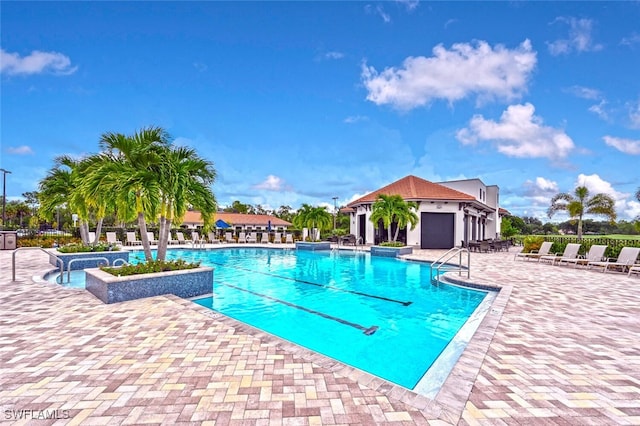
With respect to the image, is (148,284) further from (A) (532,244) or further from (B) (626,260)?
(A) (532,244)

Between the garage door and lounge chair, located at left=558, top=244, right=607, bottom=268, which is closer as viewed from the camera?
lounge chair, located at left=558, top=244, right=607, bottom=268

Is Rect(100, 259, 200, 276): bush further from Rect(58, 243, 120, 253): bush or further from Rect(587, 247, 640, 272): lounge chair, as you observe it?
Rect(587, 247, 640, 272): lounge chair

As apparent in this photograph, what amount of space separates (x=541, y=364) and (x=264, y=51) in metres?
18.9

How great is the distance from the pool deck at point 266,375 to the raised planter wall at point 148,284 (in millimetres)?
627

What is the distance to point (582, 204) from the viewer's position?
27828 millimetres

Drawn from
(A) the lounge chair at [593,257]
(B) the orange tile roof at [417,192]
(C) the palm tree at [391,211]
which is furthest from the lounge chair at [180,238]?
(A) the lounge chair at [593,257]

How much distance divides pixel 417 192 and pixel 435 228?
3040mm

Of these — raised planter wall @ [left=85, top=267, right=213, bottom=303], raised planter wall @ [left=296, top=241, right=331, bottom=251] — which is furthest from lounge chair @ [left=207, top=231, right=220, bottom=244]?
raised planter wall @ [left=85, top=267, right=213, bottom=303]

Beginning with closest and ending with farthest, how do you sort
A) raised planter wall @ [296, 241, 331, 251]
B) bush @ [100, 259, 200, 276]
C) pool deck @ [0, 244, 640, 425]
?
pool deck @ [0, 244, 640, 425], bush @ [100, 259, 200, 276], raised planter wall @ [296, 241, 331, 251]

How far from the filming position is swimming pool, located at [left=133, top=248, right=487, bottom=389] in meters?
4.68

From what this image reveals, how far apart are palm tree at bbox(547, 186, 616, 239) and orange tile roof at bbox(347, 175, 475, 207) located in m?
10.7

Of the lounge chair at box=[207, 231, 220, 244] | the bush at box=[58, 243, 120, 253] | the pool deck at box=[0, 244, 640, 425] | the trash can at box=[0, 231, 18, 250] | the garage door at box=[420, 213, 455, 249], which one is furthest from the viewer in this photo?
the lounge chair at box=[207, 231, 220, 244]

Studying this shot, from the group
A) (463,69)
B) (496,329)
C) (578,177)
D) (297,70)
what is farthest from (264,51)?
(578,177)

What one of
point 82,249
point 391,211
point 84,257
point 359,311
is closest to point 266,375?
point 359,311
